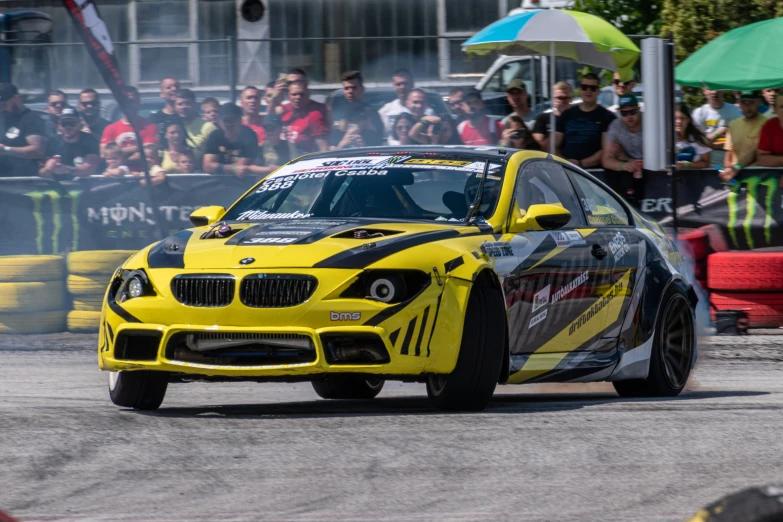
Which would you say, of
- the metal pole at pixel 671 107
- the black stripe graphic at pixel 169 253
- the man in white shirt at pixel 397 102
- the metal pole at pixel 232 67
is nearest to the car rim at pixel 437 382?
the black stripe graphic at pixel 169 253

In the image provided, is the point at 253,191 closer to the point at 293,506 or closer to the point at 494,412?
the point at 494,412

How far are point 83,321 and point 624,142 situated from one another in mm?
5134

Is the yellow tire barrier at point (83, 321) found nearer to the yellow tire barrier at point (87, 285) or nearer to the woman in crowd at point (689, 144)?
the yellow tire barrier at point (87, 285)

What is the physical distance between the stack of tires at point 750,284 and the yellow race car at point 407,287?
400 centimetres

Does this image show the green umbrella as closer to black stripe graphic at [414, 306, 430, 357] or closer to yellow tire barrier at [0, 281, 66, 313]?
yellow tire barrier at [0, 281, 66, 313]

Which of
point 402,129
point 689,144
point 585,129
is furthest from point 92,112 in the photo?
point 689,144

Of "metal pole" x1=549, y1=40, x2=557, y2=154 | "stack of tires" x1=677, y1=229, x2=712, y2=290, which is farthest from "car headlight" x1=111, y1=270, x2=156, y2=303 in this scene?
"metal pole" x1=549, y1=40, x2=557, y2=154

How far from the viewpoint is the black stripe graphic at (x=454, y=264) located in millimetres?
6656

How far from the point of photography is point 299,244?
265 inches

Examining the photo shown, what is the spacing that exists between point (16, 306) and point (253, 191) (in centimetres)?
516

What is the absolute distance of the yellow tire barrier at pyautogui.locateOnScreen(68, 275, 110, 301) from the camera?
498 inches

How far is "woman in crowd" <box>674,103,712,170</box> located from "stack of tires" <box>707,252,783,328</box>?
1.42 m

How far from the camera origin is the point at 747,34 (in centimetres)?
1418

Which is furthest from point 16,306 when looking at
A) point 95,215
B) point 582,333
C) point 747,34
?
point 747,34
